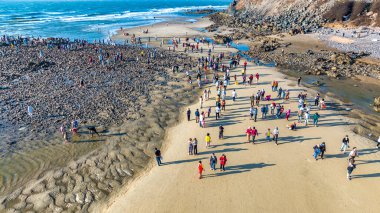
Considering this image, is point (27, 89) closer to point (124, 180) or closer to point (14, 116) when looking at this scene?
point (14, 116)

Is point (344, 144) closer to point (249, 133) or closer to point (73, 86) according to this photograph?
point (249, 133)

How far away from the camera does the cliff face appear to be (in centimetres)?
5347

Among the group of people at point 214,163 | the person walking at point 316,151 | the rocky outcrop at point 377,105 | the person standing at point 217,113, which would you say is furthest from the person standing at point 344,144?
the rocky outcrop at point 377,105

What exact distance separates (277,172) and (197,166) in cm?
449

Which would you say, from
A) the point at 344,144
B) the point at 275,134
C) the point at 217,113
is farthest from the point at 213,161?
the point at 344,144

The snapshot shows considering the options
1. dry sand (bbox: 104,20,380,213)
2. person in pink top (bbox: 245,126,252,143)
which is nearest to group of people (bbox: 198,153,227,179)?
dry sand (bbox: 104,20,380,213)

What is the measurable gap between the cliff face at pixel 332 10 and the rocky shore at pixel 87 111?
35.8 meters

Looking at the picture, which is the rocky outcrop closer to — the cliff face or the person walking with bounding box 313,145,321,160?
the person walking with bounding box 313,145,321,160

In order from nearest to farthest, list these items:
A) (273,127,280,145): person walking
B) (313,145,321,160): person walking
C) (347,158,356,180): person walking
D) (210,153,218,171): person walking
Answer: (347,158,356,180): person walking
(210,153,218,171): person walking
(313,145,321,160): person walking
(273,127,280,145): person walking

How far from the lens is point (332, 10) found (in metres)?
59.7

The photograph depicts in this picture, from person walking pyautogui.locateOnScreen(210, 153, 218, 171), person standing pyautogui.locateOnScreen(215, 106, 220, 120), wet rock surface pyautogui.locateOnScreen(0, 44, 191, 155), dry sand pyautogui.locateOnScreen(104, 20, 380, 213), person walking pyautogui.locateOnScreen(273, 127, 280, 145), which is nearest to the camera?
dry sand pyautogui.locateOnScreen(104, 20, 380, 213)

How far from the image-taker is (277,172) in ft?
52.0

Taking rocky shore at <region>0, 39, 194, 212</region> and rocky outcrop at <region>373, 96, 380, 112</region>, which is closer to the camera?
rocky shore at <region>0, 39, 194, 212</region>

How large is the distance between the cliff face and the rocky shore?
3576 centimetres
